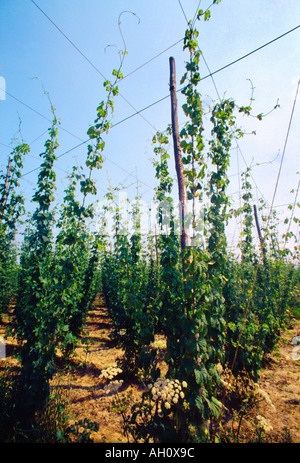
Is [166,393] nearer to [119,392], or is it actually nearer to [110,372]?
[110,372]

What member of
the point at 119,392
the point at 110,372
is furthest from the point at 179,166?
the point at 119,392

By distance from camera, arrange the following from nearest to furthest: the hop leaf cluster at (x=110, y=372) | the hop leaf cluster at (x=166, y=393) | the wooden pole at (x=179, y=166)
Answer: the hop leaf cluster at (x=166, y=393)
the hop leaf cluster at (x=110, y=372)
the wooden pole at (x=179, y=166)

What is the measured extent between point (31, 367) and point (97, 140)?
13.0ft

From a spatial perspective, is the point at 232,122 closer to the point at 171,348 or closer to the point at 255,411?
the point at 171,348

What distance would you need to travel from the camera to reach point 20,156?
6266 mm

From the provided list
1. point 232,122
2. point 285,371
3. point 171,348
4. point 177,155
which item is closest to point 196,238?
point 177,155

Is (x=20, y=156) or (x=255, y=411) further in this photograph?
(x=20, y=156)

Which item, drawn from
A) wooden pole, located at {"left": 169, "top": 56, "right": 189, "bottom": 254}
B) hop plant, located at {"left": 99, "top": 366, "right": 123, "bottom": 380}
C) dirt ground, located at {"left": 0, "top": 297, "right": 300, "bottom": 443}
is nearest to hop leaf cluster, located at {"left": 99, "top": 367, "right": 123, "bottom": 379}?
hop plant, located at {"left": 99, "top": 366, "right": 123, "bottom": 380}

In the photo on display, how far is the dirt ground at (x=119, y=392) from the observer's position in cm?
291

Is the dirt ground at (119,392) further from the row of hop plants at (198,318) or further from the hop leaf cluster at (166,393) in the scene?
the hop leaf cluster at (166,393)

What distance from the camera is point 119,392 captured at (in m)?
3.93

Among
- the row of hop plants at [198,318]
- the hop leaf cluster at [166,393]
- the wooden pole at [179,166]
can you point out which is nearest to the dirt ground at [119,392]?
the row of hop plants at [198,318]

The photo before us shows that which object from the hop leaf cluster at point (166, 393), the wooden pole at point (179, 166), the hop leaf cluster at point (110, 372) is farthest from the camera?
the wooden pole at point (179, 166)

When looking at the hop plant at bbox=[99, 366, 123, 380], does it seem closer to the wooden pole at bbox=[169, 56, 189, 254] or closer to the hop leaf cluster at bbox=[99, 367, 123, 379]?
the hop leaf cluster at bbox=[99, 367, 123, 379]
